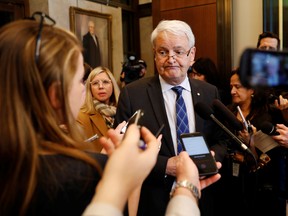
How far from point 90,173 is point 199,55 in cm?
324

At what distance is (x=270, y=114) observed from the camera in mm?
2426

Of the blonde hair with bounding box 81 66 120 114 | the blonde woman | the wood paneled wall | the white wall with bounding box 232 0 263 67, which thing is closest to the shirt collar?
the blonde woman

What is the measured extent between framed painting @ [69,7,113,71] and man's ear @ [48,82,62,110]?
149 inches

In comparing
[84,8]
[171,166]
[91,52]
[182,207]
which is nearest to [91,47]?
[91,52]

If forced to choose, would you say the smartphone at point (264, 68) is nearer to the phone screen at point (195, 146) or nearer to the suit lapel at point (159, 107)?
the phone screen at point (195, 146)

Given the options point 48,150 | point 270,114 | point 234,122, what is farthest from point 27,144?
point 270,114

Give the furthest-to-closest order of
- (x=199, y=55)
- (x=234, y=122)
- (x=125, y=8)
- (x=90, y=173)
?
(x=125, y=8), (x=199, y=55), (x=234, y=122), (x=90, y=173)

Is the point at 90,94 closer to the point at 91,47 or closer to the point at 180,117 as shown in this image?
the point at 180,117

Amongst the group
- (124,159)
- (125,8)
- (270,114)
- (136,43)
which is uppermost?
(125,8)

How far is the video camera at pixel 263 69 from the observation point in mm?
545

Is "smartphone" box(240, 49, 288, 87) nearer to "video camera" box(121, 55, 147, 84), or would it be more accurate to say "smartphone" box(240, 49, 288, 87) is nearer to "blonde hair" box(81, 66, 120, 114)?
"blonde hair" box(81, 66, 120, 114)

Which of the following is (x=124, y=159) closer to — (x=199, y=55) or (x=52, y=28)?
(x=52, y=28)

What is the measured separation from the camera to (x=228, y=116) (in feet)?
4.95

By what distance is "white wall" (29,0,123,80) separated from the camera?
4148mm
